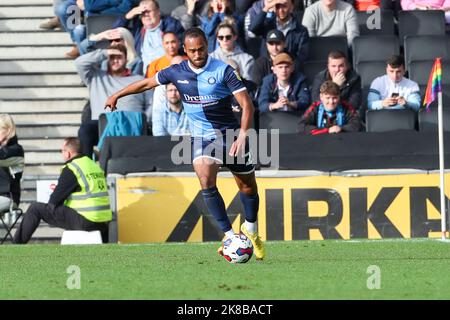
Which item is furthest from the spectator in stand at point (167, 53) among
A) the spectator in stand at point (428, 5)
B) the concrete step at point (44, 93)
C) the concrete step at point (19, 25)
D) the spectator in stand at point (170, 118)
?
the spectator in stand at point (428, 5)

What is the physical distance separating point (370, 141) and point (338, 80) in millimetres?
1325

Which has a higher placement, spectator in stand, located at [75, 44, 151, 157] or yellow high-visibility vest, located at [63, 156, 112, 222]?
spectator in stand, located at [75, 44, 151, 157]

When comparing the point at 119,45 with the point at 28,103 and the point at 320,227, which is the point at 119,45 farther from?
the point at 320,227

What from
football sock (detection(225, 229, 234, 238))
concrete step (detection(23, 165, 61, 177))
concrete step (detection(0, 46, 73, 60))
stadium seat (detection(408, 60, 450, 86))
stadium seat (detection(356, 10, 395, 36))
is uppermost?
stadium seat (detection(356, 10, 395, 36))

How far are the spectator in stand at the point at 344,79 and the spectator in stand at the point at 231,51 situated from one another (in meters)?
1.18

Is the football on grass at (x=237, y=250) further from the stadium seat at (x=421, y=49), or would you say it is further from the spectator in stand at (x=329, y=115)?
the stadium seat at (x=421, y=49)

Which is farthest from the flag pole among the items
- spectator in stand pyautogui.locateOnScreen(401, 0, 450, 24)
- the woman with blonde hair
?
the woman with blonde hair

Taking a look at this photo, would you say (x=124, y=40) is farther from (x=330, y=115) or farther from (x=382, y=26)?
(x=382, y=26)

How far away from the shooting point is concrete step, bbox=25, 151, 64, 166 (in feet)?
61.8

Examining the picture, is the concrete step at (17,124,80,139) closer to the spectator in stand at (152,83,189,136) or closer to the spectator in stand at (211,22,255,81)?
the spectator in stand at (152,83,189,136)

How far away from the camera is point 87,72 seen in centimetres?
1831

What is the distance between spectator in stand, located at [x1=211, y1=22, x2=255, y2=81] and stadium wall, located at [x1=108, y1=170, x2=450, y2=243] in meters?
2.33
